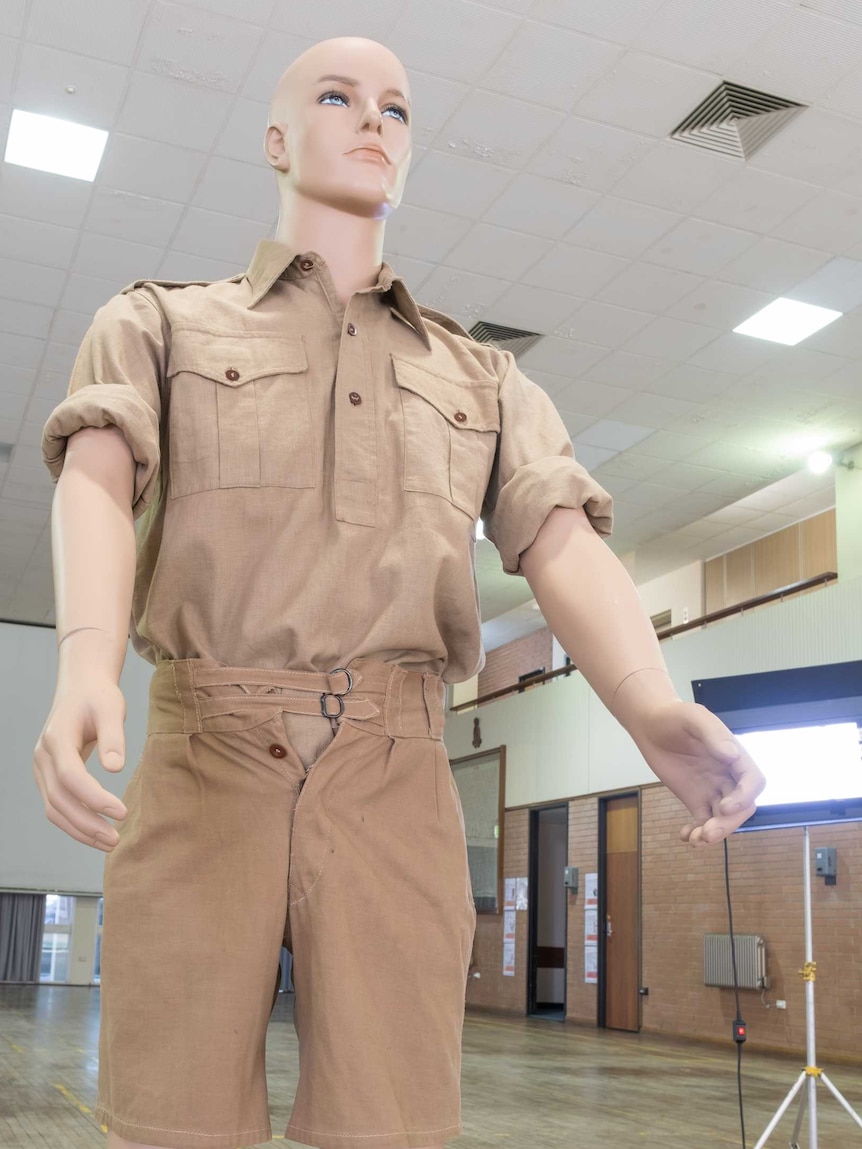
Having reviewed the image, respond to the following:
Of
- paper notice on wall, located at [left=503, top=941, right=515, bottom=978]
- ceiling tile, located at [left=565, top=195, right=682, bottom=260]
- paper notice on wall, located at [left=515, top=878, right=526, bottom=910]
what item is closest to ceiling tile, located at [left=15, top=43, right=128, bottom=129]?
ceiling tile, located at [left=565, top=195, right=682, bottom=260]

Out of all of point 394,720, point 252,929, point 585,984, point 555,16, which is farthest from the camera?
point 585,984

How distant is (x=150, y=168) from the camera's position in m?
6.89

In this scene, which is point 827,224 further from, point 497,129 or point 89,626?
point 89,626

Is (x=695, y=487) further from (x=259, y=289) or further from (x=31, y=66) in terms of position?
(x=259, y=289)

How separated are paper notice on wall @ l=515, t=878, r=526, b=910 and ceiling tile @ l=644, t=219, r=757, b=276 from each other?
854cm

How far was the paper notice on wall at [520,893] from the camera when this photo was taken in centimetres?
1416

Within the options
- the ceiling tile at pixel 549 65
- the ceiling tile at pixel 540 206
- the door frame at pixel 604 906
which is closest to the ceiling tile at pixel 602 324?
the ceiling tile at pixel 540 206

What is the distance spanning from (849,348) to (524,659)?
9442 mm

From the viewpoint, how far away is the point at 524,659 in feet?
57.8

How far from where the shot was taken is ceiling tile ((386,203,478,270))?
24.0ft

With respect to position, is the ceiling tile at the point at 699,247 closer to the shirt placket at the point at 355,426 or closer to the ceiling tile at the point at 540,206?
the ceiling tile at the point at 540,206

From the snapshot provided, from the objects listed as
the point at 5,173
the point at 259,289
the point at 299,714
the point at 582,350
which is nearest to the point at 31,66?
the point at 5,173

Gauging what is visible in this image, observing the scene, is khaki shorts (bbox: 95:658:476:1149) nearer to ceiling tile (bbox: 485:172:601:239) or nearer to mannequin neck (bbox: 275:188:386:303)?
mannequin neck (bbox: 275:188:386:303)

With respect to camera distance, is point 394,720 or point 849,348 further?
point 849,348
